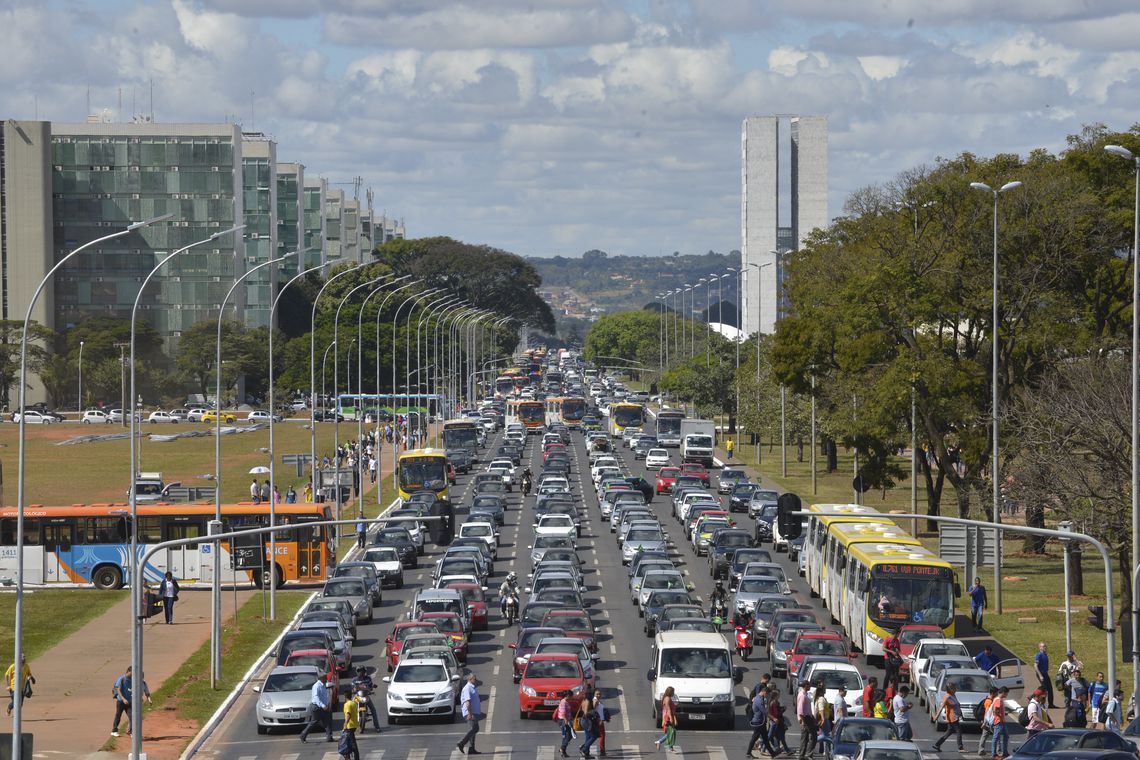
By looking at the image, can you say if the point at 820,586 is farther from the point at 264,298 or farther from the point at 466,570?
the point at 264,298

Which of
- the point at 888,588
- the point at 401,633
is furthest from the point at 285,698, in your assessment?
the point at 888,588

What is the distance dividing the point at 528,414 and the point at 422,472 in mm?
60251

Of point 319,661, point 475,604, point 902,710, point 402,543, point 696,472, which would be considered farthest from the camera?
point 696,472

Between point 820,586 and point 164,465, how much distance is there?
61.8 m

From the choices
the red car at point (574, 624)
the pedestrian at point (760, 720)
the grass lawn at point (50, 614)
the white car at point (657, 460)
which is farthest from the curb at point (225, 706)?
the white car at point (657, 460)

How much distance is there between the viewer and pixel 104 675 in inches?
1684

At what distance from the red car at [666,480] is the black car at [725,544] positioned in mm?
29502

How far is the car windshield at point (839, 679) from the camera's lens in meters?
35.5

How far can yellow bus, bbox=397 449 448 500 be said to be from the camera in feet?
275

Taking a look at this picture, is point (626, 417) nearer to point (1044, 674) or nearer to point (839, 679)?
point (1044, 674)

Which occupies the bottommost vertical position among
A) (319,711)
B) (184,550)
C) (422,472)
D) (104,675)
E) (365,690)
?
(104,675)

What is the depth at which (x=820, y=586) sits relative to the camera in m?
52.9

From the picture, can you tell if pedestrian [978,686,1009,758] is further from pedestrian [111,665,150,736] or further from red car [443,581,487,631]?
red car [443,581,487,631]

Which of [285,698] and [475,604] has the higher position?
[475,604]
